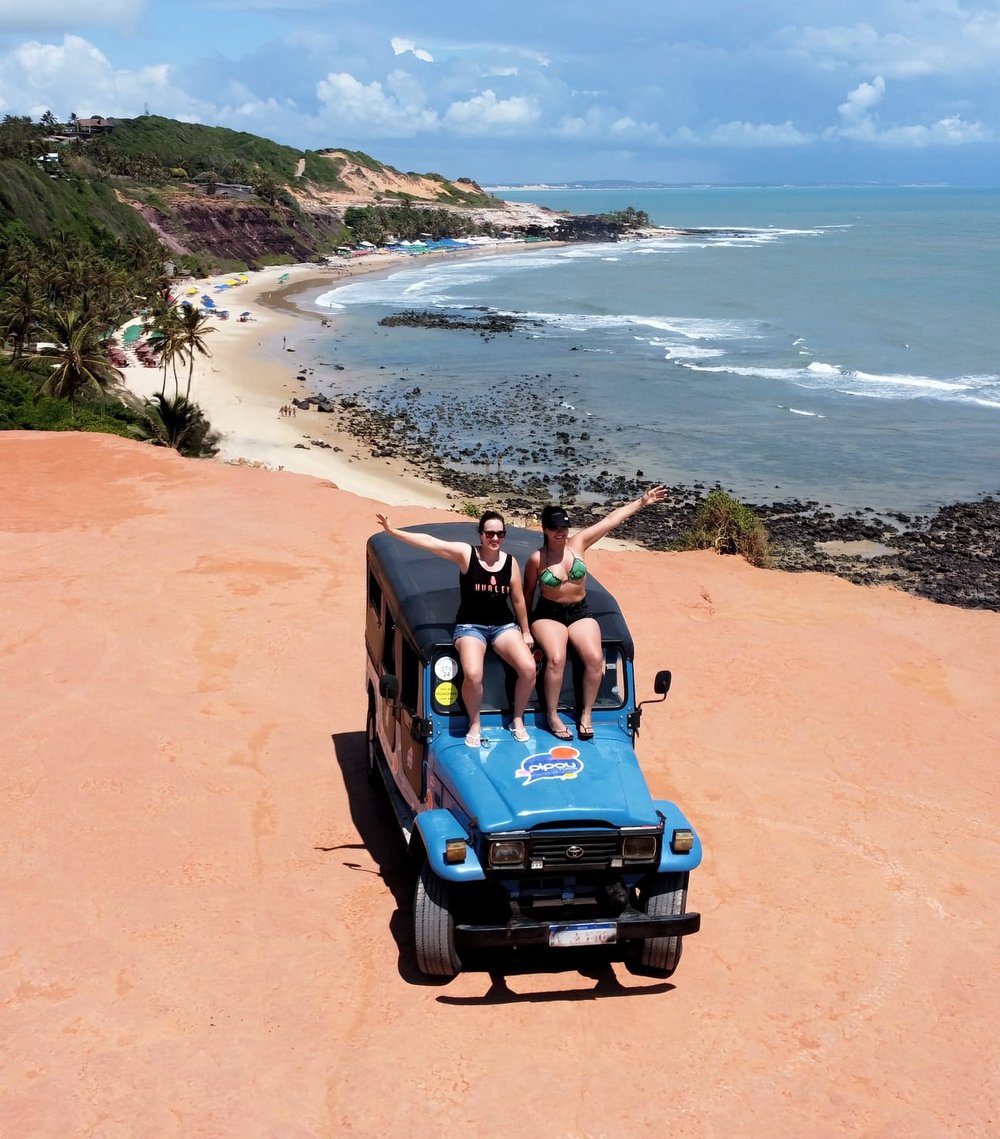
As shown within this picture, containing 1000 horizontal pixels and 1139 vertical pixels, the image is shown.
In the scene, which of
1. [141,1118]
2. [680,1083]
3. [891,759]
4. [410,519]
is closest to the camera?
[141,1118]

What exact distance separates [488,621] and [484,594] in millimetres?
197

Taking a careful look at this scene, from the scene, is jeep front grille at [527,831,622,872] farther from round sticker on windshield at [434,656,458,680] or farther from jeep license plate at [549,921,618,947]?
round sticker on windshield at [434,656,458,680]

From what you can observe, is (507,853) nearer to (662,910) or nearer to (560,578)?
(662,910)

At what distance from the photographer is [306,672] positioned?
13.3 m

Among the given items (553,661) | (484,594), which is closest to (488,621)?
(484,594)

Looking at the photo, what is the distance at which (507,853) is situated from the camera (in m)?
6.90

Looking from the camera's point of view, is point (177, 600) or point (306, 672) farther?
point (177, 600)

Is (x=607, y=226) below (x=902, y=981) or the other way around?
the other way around

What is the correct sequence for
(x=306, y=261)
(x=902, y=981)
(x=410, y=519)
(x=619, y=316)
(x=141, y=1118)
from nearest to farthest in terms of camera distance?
(x=141, y=1118) → (x=902, y=981) → (x=410, y=519) → (x=619, y=316) → (x=306, y=261)

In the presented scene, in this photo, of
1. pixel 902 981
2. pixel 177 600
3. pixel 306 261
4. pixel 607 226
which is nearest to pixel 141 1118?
pixel 902 981

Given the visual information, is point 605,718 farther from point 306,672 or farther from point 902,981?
point 306,672

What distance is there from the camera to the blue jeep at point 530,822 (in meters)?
6.94

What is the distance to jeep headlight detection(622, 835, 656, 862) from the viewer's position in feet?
23.2

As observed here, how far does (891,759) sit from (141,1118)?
8352mm
